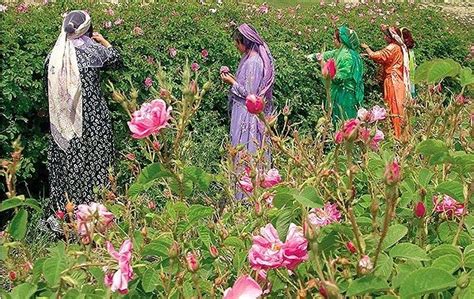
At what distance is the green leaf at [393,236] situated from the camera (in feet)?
Result: 4.10

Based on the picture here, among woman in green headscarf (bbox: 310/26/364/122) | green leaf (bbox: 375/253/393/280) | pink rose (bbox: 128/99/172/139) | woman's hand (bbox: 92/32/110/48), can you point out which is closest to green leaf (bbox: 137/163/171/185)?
pink rose (bbox: 128/99/172/139)

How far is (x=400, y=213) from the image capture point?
5.03ft

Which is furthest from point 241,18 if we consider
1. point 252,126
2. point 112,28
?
point 252,126

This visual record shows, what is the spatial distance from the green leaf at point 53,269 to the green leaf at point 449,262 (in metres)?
0.65

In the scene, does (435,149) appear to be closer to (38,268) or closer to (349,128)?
(349,128)

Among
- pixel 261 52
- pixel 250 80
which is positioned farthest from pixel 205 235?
pixel 261 52

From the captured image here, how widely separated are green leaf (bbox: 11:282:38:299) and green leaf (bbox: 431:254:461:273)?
69 cm

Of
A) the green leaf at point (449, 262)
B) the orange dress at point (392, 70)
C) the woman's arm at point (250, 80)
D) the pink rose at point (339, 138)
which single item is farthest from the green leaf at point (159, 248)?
the orange dress at point (392, 70)

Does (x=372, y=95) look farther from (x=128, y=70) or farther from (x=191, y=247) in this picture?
(x=191, y=247)

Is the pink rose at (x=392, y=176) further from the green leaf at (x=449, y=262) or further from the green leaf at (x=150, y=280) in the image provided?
the green leaf at (x=150, y=280)

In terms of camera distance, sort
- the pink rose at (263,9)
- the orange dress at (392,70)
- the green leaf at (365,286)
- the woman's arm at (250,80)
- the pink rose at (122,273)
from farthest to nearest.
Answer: the pink rose at (263,9) < the orange dress at (392,70) < the woman's arm at (250,80) < the pink rose at (122,273) < the green leaf at (365,286)

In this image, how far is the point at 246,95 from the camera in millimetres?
4996

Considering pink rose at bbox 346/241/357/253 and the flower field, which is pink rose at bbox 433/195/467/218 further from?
pink rose at bbox 346/241/357/253

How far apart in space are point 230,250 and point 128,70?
4.03 meters
